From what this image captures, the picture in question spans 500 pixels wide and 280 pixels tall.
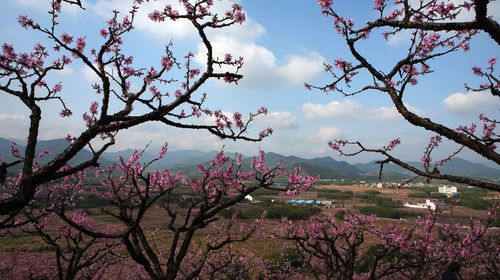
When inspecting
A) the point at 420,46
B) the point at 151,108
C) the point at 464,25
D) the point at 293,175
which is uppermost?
the point at 420,46

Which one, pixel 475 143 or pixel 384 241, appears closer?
pixel 475 143

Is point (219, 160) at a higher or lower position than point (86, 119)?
lower

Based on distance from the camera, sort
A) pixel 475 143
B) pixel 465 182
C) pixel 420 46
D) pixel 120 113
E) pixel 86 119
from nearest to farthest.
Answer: pixel 475 143, pixel 465 182, pixel 120 113, pixel 420 46, pixel 86 119

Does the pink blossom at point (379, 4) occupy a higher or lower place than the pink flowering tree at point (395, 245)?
higher

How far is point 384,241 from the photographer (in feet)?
48.4

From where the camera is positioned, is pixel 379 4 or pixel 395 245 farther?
pixel 395 245

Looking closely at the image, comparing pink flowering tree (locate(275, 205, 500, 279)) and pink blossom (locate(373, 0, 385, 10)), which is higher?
pink blossom (locate(373, 0, 385, 10))

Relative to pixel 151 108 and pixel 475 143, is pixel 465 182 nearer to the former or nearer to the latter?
pixel 475 143

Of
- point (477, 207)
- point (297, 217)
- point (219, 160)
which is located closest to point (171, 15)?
point (219, 160)

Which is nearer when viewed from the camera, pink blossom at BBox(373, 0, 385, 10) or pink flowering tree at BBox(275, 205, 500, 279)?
pink blossom at BBox(373, 0, 385, 10)

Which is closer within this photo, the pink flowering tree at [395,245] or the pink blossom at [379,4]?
the pink blossom at [379,4]

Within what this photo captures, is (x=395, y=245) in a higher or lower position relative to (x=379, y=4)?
lower

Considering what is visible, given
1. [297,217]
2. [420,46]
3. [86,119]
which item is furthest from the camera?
[297,217]

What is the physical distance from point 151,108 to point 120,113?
0.50 metres
